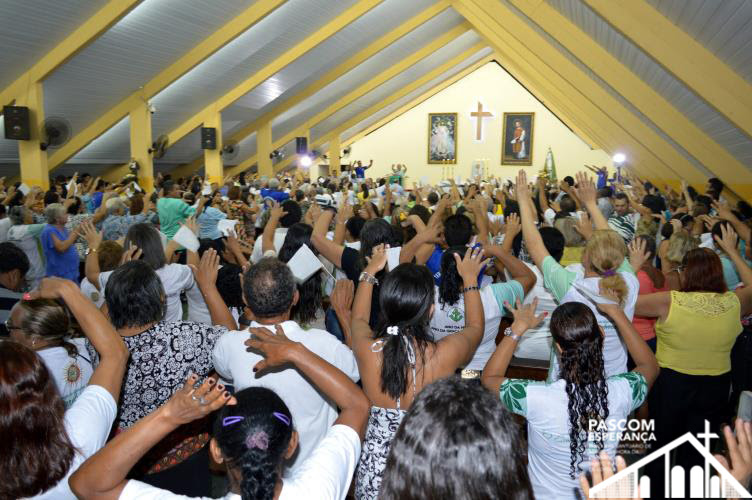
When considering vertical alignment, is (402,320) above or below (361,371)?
above

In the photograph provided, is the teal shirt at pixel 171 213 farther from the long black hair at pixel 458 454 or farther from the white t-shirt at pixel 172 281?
the long black hair at pixel 458 454

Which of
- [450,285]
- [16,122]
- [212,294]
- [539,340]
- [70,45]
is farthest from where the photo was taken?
[16,122]

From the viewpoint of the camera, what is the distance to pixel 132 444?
1321 mm

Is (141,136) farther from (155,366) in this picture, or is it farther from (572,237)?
(155,366)

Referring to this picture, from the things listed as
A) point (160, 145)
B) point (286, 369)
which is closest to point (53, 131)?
point (160, 145)

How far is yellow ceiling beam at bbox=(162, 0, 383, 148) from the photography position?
11.9 metres

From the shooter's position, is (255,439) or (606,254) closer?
(255,439)

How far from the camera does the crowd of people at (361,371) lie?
1285mm

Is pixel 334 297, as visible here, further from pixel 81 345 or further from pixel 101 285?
pixel 101 285

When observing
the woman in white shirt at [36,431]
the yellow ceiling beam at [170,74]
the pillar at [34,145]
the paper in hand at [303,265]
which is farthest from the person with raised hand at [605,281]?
the pillar at [34,145]

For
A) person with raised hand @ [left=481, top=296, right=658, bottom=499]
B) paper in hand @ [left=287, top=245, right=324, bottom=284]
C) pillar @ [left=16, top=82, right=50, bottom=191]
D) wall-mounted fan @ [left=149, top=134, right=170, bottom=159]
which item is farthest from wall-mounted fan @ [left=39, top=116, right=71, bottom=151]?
person with raised hand @ [left=481, top=296, right=658, bottom=499]

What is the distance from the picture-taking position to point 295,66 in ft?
44.9

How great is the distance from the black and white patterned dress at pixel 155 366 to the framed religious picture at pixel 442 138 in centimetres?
2115

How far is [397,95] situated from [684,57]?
16.2 metres
